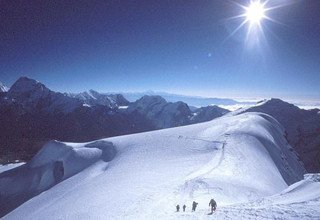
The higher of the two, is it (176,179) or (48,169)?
(176,179)

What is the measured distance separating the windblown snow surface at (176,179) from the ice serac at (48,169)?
0.27 meters

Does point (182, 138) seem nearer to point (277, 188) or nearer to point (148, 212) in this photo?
point (277, 188)

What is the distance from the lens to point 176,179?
3616 centimetres

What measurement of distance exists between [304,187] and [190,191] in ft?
38.3

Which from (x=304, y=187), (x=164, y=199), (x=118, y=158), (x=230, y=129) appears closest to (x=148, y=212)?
(x=164, y=199)

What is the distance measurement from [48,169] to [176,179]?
118 ft

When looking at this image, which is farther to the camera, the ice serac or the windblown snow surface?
the ice serac

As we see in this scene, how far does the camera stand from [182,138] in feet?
192

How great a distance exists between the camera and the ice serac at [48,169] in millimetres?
54644

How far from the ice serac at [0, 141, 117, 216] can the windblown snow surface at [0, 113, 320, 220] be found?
27 centimetres

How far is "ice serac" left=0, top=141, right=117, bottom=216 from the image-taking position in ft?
179

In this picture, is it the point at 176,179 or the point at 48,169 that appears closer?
the point at 176,179

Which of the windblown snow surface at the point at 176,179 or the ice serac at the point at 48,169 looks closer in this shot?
the windblown snow surface at the point at 176,179

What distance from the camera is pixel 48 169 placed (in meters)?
59.6
